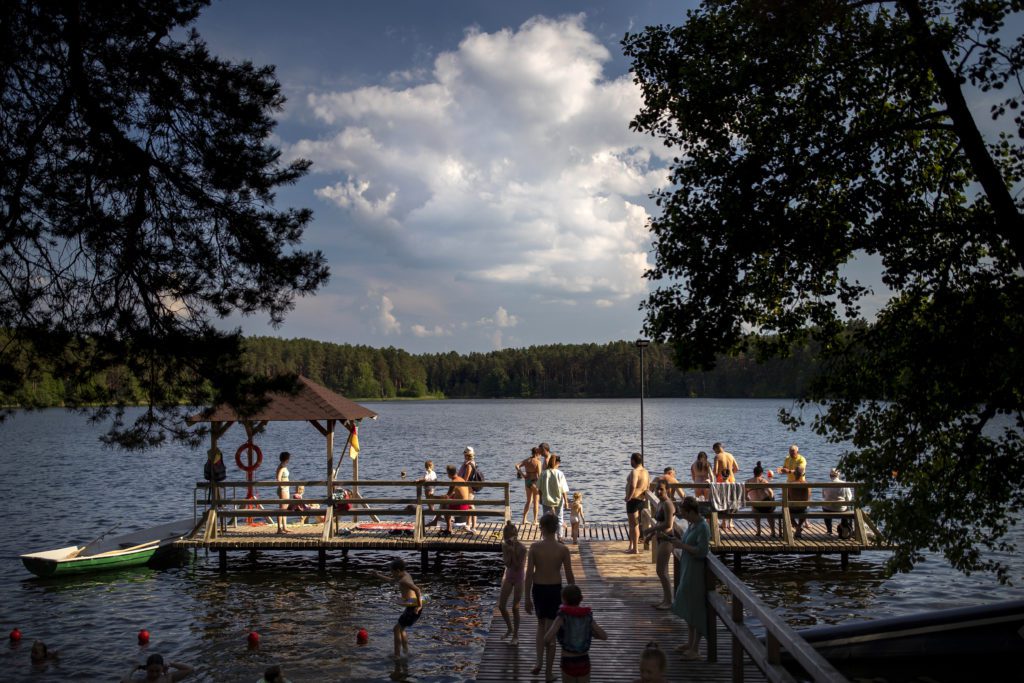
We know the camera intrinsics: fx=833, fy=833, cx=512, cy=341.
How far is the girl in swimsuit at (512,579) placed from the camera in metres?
10.7

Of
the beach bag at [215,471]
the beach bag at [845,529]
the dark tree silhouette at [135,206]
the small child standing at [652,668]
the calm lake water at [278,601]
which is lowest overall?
the calm lake water at [278,601]

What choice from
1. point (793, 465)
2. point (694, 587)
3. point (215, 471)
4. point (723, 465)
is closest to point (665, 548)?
point (694, 587)

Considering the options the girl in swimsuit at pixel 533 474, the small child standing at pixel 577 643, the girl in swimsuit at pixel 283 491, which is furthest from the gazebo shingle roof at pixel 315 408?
the small child standing at pixel 577 643

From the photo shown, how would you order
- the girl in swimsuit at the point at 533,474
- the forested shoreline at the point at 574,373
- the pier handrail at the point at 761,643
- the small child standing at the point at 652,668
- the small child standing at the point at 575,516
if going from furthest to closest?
the forested shoreline at the point at 574,373 → the girl in swimsuit at the point at 533,474 → the small child standing at the point at 575,516 → the small child standing at the point at 652,668 → the pier handrail at the point at 761,643

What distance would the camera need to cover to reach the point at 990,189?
31.4 feet

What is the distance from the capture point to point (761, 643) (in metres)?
7.28

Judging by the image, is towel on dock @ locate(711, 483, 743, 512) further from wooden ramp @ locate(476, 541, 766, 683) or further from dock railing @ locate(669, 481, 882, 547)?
wooden ramp @ locate(476, 541, 766, 683)

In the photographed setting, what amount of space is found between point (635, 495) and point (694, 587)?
8.13 m

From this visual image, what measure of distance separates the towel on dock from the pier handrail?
9583 mm

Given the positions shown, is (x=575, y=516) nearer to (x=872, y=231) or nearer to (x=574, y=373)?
(x=872, y=231)

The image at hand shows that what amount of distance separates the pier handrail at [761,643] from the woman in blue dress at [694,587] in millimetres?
90

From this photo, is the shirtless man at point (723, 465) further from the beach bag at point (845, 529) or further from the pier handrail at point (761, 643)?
the pier handrail at point (761, 643)

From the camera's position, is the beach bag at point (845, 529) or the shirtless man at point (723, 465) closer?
the beach bag at point (845, 529)

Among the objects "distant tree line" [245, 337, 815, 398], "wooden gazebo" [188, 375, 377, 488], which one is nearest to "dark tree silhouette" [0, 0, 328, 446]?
"wooden gazebo" [188, 375, 377, 488]
